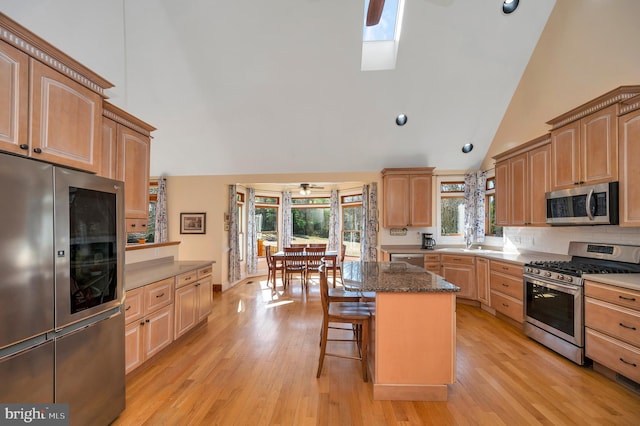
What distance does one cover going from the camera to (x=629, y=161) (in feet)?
7.98

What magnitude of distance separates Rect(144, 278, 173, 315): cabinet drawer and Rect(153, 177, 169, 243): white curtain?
338 centimetres

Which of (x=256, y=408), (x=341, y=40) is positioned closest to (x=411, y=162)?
(x=341, y=40)

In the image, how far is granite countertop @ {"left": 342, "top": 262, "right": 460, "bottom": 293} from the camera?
2113 mm

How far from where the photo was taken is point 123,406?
6.46ft

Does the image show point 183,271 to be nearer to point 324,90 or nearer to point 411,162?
point 324,90

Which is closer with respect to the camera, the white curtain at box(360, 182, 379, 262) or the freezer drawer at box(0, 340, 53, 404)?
the freezer drawer at box(0, 340, 53, 404)

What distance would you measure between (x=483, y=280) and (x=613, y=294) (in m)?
1.93

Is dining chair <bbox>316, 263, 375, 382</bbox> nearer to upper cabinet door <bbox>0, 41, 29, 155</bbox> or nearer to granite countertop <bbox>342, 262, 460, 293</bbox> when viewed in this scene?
granite countertop <bbox>342, 262, 460, 293</bbox>

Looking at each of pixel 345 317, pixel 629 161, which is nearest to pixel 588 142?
pixel 629 161

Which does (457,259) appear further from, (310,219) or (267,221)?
(267,221)

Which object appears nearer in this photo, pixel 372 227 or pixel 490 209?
pixel 490 209

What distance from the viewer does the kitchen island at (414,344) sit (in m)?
2.14

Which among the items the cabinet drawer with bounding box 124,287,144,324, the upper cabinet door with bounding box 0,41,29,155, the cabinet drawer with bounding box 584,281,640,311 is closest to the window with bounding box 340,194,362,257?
the cabinet drawer with bounding box 584,281,640,311

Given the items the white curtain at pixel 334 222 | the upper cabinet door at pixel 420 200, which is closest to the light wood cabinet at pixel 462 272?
the upper cabinet door at pixel 420 200
